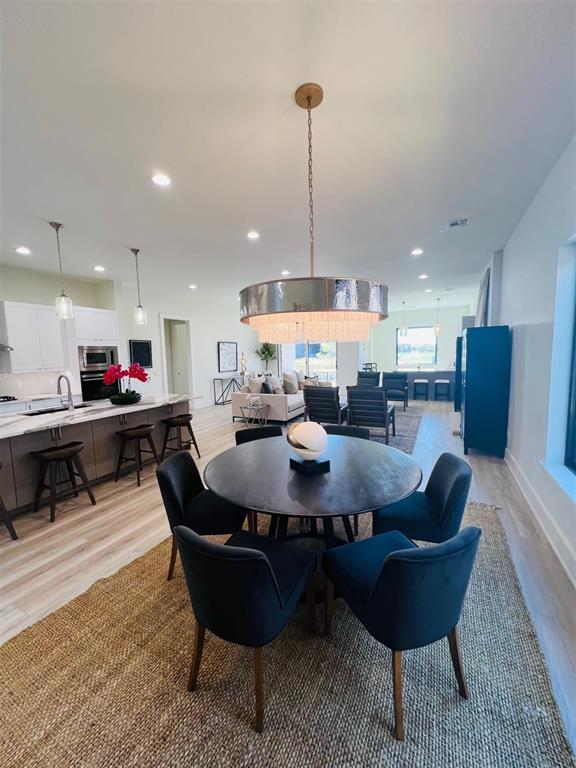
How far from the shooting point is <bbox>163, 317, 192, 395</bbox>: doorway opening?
817cm

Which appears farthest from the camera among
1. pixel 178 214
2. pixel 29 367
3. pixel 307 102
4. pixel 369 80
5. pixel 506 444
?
pixel 29 367

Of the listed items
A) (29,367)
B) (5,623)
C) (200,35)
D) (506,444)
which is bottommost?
(5,623)

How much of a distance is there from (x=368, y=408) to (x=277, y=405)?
200 cm

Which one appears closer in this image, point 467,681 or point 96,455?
point 467,681

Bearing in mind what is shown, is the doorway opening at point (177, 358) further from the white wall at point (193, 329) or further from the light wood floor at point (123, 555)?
the light wood floor at point (123, 555)

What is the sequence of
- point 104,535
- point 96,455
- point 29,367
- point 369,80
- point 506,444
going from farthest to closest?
point 29,367 → point 506,444 → point 96,455 → point 104,535 → point 369,80

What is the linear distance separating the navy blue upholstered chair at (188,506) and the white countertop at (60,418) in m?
1.65

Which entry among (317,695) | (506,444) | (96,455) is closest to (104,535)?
(96,455)

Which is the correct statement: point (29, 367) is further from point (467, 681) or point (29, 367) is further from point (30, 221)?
point (467, 681)

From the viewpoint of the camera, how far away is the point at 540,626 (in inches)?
67.0

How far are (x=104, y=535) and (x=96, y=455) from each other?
124 centimetres

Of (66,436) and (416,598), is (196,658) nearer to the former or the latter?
(416,598)

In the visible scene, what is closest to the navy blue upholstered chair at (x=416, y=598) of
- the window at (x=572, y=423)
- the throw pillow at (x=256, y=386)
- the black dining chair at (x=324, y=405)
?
the window at (x=572, y=423)

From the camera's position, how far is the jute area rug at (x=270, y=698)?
119 centimetres
